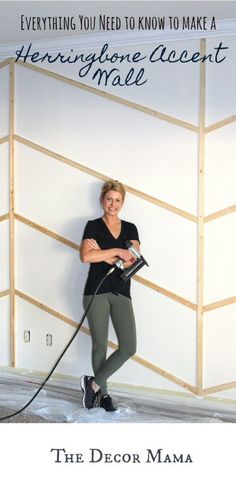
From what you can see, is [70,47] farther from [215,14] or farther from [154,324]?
[154,324]

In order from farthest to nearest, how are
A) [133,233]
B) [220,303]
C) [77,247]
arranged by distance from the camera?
[77,247], [220,303], [133,233]

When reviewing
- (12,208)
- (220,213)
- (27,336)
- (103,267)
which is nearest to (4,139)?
(12,208)

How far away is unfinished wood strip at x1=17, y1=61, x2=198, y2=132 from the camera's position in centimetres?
341

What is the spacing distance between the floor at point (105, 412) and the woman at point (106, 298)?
12 centimetres

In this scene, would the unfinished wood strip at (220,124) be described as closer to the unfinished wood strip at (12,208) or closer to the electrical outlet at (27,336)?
the unfinished wood strip at (12,208)

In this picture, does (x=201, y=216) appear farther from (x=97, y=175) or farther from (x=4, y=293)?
(x=4, y=293)

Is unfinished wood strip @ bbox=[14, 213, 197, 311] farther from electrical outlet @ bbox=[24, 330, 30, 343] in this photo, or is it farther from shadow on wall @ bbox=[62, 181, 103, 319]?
electrical outlet @ bbox=[24, 330, 30, 343]

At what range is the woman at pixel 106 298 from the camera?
312cm

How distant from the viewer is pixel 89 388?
3217mm

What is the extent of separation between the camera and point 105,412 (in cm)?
317

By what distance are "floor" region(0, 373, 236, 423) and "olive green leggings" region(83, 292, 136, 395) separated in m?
0.26

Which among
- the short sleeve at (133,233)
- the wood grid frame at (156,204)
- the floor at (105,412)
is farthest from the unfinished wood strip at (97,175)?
the floor at (105,412)

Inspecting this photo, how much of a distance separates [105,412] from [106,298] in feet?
2.58

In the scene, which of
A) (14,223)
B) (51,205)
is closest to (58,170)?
(51,205)
